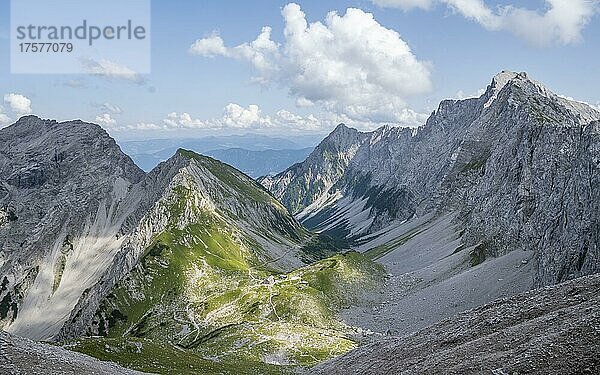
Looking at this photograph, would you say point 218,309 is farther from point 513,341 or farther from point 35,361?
point 513,341

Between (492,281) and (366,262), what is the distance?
70.5 metres

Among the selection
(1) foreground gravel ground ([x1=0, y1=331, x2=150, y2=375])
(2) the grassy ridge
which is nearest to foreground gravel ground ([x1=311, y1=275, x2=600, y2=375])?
Result: (1) foreground gravel ground ([x1=0, y1=331, x2=150, y2=375])

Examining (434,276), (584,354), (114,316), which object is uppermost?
(584,354)

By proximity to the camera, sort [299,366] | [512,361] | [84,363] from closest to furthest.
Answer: [512,361]
[84,363]
[299,366]

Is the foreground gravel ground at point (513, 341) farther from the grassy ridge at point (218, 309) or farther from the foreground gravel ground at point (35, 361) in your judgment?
the grassy ridge at point (218, 309)

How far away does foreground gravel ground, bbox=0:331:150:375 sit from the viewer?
35875 millimetres

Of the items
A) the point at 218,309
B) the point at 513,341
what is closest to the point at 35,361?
the point at 513,341

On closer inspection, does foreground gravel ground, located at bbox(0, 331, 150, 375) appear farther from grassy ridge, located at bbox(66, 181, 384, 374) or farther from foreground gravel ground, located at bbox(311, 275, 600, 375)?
foreground gravel ground, located at bbox(311, 275, 600, 375)

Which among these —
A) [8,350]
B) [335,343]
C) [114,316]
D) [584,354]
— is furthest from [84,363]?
[114,316]

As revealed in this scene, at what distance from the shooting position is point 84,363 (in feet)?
142

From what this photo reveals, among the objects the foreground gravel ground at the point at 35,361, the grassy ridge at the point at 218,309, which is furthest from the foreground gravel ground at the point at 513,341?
the grassy ridge at the point at 218,309

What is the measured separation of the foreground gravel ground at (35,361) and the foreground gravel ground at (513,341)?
26224 millimetres

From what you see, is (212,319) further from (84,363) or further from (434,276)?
(84,363)

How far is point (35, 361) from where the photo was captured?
37.8 meters
